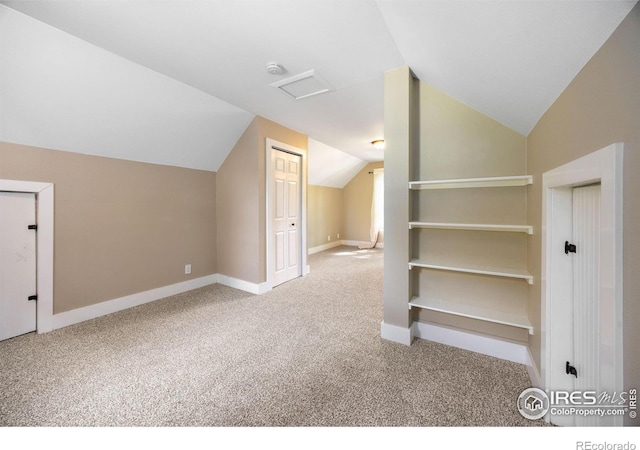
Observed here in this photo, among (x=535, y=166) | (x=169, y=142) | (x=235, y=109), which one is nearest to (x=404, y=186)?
(x=535, y=166)

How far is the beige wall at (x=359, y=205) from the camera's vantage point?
7.66 meters

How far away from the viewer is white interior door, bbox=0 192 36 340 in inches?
87.8

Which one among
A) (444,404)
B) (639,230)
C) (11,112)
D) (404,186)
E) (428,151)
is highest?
(11,112)

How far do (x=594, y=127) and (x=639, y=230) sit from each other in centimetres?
48

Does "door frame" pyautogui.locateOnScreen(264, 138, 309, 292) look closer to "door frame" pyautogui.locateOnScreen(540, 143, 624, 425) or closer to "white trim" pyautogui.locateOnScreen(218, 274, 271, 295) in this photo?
"white trim" pyautogui.locateOnScreen(218, 274, 271, 295)

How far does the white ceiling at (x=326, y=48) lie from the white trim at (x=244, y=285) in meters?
2.06

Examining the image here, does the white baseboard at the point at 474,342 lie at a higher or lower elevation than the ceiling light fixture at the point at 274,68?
lower

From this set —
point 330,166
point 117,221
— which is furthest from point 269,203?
point 330,166

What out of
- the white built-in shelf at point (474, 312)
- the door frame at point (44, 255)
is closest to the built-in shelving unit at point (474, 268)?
the white built-in shelf at point (474, 312)

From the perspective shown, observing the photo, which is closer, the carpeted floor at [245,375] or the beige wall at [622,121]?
the beige wall at [622,121]

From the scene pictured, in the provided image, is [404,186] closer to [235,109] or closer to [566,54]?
[566,54]

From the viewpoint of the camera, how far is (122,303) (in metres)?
2.97

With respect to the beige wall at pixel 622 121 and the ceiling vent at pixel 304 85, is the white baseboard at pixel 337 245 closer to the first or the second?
the ceiling vent at pixel 304 85

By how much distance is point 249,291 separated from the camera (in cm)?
360
